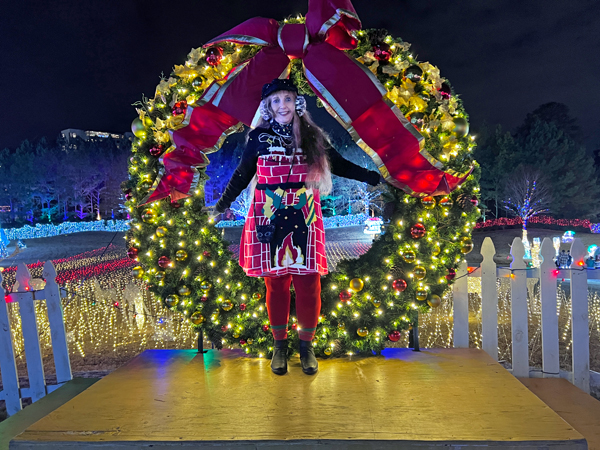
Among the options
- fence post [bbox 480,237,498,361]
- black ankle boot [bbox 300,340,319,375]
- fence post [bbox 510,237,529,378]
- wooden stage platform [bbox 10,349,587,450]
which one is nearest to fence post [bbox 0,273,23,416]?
wooden stage platform [bbox 10,349,587,450]

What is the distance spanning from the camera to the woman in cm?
271

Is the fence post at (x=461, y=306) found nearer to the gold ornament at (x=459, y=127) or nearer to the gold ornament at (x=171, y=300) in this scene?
the gold ornament at (x=459, y=127)

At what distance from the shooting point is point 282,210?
273 cm

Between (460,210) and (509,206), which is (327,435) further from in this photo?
(509,206)

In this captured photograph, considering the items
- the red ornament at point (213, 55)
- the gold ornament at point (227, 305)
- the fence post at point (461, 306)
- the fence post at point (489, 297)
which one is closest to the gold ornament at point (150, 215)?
the gold ornament at point (227, 305)

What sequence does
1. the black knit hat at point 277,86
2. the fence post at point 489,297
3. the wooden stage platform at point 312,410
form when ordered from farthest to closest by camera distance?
the fence post at point 489,297
the black knit hat at point 277,86
the wooden stage platform at point 312,410

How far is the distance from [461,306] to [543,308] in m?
0.69

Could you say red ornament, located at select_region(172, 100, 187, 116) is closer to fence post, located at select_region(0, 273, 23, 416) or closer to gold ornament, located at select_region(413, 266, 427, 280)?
fence post, located at select_region(0, 273, 23, 416)

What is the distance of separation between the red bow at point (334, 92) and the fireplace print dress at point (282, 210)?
27cm

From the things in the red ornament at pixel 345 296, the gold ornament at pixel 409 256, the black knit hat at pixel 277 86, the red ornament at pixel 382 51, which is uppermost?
the red ornament at pixel 382 51

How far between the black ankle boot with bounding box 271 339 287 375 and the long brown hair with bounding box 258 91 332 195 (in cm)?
129

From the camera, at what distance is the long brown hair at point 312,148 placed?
2756 millimetres

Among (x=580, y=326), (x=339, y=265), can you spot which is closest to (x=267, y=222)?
(x=339, y=265)

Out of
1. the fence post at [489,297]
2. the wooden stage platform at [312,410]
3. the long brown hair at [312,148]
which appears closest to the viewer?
the wooden stage platform at [312,410]
